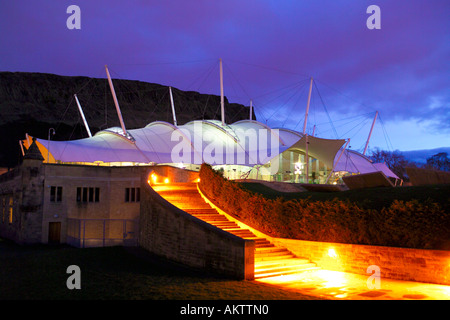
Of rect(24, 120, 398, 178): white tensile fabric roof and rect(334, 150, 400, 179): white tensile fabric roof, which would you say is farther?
rect(334, 150, 400, 179): white tensile fabric roof

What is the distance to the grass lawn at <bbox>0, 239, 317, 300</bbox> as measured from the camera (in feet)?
30.7

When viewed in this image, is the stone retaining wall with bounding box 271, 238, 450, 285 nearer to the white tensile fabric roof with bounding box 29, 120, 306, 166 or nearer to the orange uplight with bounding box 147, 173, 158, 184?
the orange uplight with bounding box 147, 173, 158, 184

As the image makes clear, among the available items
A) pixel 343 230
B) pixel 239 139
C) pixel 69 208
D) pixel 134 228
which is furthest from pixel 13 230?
pixel 239 139

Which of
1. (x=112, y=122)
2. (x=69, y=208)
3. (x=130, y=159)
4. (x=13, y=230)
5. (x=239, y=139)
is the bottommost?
(x=13, y=230)

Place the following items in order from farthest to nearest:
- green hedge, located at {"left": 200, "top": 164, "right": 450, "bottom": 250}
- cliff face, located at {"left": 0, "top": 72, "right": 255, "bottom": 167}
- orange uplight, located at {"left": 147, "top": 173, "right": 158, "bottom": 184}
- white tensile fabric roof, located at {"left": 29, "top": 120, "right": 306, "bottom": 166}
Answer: cliff face, located at {"left": 0, "top": 72, "right": 255, "bottom": 167}
white tensile fabric roof, located at {"left": 29, "top": 120, "right": 306, "bottom": 166}
orange uplight, located at {"left": 147, "top": 173, "right": 158, "bottom": 184}
green hedge, located at {"left": 200, "top": 164, "right": 450, "bottom": 250}

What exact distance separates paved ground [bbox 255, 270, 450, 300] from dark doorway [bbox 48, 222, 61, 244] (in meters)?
18.0

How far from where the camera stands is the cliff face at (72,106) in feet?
277

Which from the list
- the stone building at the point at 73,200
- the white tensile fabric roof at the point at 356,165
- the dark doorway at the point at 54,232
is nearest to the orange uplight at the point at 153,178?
the stone building at the point at 73,200

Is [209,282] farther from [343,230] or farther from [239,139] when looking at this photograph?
[239,139]

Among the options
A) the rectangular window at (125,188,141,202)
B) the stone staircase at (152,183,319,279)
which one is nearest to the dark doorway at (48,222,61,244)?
the rectangular window at (125,188,141,202)

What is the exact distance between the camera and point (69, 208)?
2545 centimetres

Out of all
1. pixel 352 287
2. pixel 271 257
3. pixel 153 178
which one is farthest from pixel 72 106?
pixel 352 287
